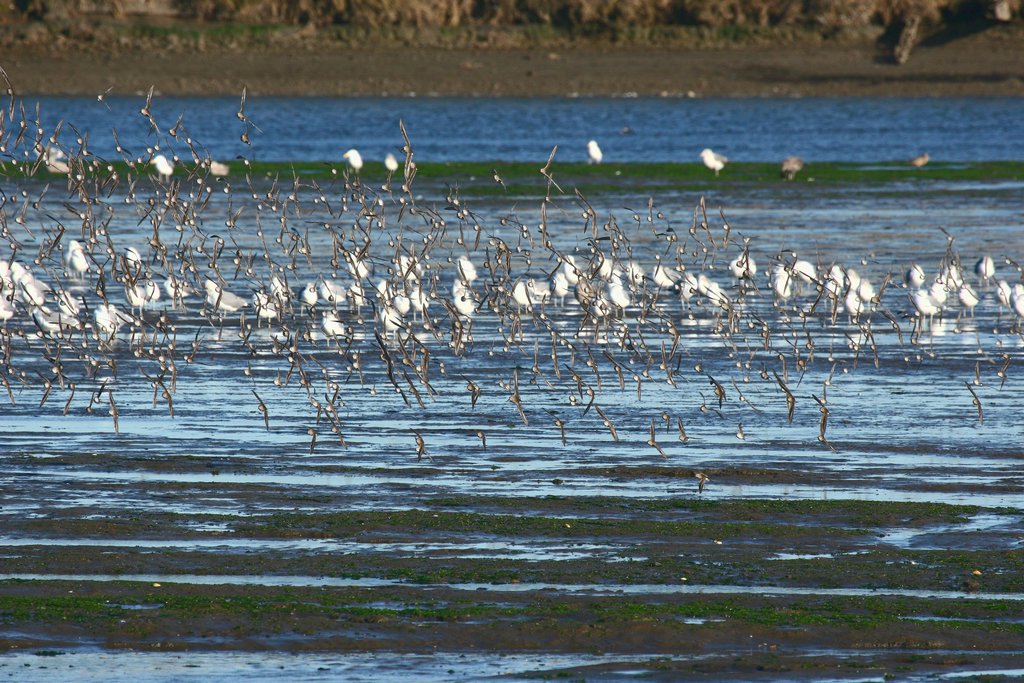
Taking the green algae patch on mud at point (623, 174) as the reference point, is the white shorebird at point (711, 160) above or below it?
above

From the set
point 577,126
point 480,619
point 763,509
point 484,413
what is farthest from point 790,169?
point 480,619

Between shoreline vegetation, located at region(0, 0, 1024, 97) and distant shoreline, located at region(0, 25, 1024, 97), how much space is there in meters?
0.07

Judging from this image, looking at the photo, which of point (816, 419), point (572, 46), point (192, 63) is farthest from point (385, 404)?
point (572, 46)

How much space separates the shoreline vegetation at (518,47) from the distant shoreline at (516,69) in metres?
0.07

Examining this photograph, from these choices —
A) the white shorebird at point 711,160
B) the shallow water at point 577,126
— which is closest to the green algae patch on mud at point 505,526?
the white shorebird at point 711,160

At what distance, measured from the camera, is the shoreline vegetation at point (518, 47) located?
54.7 meters

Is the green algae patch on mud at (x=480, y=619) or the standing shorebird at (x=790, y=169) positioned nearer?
the green algae patch on mud at (x=480, y=619)

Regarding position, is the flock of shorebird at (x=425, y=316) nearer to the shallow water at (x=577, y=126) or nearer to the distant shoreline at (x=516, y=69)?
the shallow water at (x=577, y=126)

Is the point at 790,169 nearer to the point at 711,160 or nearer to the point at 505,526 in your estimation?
the point at 711,160

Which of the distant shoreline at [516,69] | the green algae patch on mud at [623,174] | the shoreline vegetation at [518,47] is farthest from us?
the shoreline vegetation at [518,47]

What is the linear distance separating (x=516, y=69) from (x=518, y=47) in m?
3.96

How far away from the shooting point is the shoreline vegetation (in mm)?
54688

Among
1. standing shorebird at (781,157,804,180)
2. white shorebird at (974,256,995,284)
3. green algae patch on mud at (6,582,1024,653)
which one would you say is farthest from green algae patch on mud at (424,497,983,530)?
standing shorebird at (781,157,804,180)

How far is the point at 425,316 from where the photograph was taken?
11.2 metres
